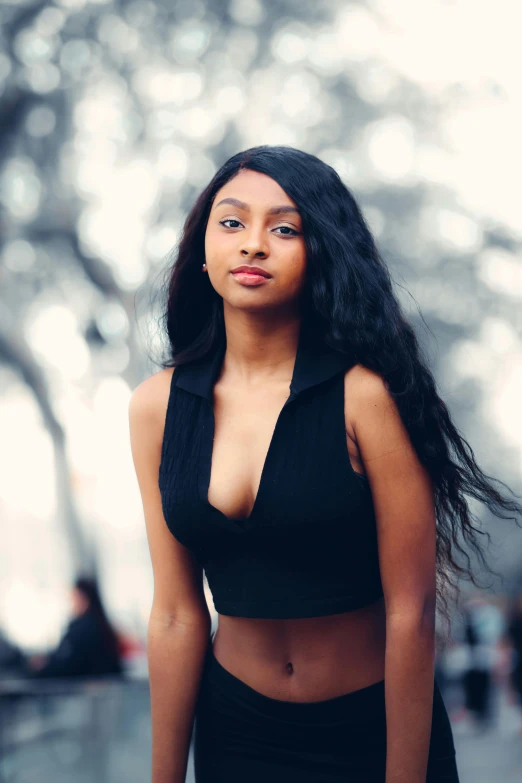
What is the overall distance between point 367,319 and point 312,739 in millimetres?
966

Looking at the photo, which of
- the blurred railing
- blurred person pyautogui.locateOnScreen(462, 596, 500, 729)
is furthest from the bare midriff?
blurred person pyautogui.locateOnScreen(462, 596, 500, 729)

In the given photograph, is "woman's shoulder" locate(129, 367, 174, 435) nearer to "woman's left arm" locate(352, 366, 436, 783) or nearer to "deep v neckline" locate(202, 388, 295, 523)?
"deep v neckline" locate(202, 388, 295, 523)

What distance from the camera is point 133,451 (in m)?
2.71

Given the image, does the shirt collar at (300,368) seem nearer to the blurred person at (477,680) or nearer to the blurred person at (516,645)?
the blurred person at (516,645)

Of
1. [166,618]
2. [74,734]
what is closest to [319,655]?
[166,618]

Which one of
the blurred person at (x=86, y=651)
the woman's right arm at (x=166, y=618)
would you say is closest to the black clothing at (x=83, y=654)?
the blurred person at (x=86, y=651)

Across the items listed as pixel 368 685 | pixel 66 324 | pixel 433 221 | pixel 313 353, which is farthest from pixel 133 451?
pixel 433 221

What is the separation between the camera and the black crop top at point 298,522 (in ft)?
7.64

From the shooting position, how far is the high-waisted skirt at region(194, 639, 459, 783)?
2.35 metres

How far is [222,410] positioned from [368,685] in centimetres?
74

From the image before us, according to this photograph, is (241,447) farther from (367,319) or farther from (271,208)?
(271,208)

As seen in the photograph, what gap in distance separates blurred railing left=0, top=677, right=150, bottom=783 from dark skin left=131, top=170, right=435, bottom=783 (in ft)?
12.0

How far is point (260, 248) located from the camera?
7.96 feet

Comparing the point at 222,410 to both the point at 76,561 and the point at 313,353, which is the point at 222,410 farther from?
the point at 76,561
